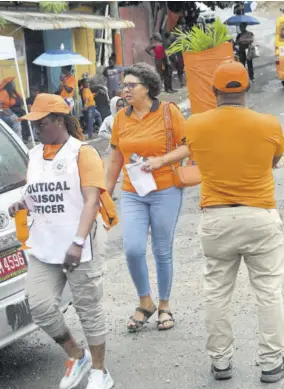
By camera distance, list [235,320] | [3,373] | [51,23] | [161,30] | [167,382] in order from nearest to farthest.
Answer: [167,382] → [3,373] → [235,320] → [51,23] → [161,30]

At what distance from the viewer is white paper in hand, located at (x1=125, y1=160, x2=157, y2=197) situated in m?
5.11

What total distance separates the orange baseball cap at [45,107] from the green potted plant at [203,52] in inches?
193

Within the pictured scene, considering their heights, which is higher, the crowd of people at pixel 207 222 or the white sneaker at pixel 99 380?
the crowd of people at pixel 207 222

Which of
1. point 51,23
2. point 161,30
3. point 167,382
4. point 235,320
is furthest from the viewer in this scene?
point 161,30

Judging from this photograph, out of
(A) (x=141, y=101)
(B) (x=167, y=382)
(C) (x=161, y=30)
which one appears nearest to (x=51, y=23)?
(C) (x=161, y=30)

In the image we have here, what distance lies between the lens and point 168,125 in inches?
203

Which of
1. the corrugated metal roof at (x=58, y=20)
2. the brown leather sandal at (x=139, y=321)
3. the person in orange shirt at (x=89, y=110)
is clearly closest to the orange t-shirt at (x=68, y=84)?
the person in orange shirt at (x=89, y=110)

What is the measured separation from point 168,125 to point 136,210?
1.99ft

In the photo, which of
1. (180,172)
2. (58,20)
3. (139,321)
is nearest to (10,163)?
(180,172)

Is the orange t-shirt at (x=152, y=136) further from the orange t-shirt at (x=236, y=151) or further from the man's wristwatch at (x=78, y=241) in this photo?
the man's wristwatch at (x=78, y=241)

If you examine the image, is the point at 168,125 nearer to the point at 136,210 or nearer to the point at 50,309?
the point at 136,210

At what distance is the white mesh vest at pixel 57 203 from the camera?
13.8 feet

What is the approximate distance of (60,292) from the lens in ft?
14.4

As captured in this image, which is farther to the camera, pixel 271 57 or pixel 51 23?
pixel 271 57
